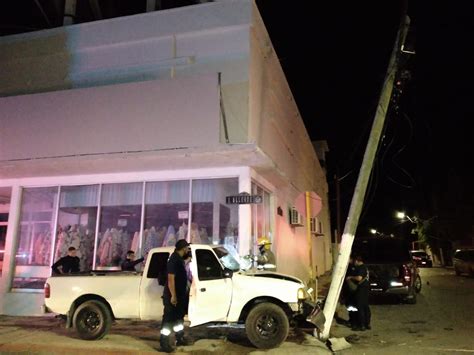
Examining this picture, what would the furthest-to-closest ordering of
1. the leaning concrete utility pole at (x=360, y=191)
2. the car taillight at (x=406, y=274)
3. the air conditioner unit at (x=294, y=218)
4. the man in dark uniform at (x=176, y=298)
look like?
the air conditioner unit at (x=294, y=218) → the car taillight at (x=406, y=274) → the leaning concrete utility pole at (x=360, y=191) → the man in dark uniform at (x=176, y=298)

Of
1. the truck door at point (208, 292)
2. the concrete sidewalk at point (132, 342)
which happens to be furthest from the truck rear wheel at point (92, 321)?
the truck door at point (208, 292)

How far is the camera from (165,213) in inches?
460

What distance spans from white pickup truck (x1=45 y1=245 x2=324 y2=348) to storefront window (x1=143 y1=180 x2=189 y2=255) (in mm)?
2890

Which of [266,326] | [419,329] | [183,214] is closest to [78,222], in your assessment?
[183,214]

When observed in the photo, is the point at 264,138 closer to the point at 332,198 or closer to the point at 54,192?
the point at 54,192

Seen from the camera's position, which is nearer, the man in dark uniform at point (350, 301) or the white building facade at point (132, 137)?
the man in dark uniform at point (350, 301)

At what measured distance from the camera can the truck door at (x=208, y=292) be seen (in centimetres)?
751

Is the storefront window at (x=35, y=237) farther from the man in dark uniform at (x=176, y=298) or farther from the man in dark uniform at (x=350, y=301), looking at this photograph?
the man in dark uniform at (x=350, y=301)

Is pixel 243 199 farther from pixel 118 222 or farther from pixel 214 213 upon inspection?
pixel 118 222

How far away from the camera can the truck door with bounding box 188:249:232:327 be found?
751cm

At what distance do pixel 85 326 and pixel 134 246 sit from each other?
11.4ft

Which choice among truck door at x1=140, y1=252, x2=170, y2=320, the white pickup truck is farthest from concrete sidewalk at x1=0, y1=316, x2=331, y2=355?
truck door at x1=140, y1=252, x2=170, y2=320

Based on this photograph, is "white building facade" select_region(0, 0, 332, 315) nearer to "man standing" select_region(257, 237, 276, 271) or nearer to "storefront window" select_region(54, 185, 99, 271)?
"storefront window" select_region(54, 185, 99, 271)

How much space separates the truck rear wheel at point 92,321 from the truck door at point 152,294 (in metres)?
0.78
